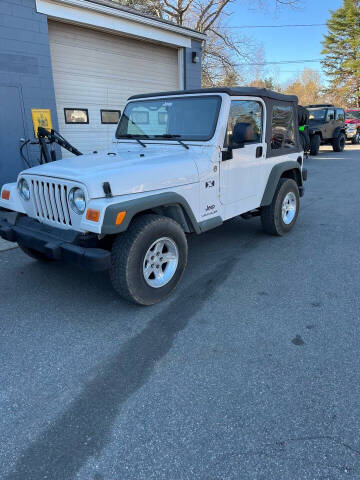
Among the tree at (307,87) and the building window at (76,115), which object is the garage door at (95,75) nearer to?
the building window at (76,115)

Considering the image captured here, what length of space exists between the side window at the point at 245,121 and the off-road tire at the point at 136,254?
4.07ft

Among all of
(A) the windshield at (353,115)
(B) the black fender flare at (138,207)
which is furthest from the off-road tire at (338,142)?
(B) the black fender flare at (138,207)

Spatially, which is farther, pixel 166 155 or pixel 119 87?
pixel 119 87

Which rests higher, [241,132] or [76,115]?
[76,115]

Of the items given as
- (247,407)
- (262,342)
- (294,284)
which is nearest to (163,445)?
(247,407)

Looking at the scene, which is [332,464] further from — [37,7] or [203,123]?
[37,7]

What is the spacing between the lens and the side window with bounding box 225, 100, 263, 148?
3656 mm

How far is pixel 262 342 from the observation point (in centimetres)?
275

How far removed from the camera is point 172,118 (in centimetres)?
403

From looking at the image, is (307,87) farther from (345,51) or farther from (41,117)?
(41,117)

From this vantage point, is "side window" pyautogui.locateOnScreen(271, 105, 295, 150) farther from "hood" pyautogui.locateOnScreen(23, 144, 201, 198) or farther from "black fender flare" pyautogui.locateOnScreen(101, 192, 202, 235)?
"black fender flare" pyautogui.locateOnScreen(101, 192, 202, 235)

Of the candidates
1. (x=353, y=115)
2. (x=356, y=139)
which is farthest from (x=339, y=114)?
(x=353, y=115)

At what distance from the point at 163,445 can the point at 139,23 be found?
358 inches

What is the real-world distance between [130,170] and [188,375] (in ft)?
5.60
